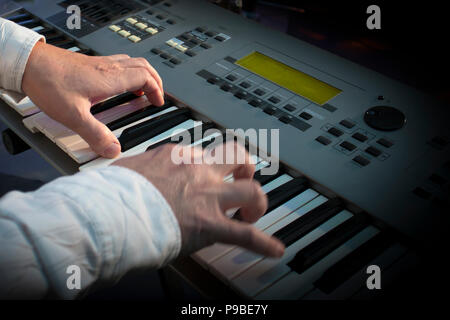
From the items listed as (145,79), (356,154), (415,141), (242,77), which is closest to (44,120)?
(145,79)

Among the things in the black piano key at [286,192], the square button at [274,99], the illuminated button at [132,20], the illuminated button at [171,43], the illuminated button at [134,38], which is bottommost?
the black piano key at [286,192]

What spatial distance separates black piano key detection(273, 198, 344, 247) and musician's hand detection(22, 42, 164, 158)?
1.35 feet

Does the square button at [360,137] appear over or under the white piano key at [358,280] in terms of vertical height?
over

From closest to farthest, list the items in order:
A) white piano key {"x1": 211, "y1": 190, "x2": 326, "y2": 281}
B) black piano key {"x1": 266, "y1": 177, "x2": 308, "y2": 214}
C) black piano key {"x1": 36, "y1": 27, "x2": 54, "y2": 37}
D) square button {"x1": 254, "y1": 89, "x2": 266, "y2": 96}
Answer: white piano key {"x1": 211, "y1": 190, "x2": 326, "y2": 281} < black piano key {"x1": 266, "y1": 177, "x2": 308, "y2": 214} < square button {"x1": 254, "y1": 89, "x2": 266, "y2": 96} < black piano key {"x1": 36, "y1": 27, "x2": 54, "y2": 37}

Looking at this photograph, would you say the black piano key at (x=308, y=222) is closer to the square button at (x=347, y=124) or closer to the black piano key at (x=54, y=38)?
the square button at (x=347, y=124)

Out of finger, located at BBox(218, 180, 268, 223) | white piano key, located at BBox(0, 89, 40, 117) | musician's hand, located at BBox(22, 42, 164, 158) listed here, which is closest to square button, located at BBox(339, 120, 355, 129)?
finger, located at BBox(218, 180, 268, 223)

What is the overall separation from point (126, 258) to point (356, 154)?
529 millimetres

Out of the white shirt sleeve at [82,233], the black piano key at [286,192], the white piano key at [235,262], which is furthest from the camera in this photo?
the black piano key at [286,192]

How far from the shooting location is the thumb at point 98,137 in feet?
3.24

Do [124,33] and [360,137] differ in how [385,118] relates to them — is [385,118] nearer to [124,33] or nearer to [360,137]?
[360,137]

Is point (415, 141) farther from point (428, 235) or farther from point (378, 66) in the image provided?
point (378, 66)

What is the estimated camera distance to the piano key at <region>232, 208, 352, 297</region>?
0.78 meters

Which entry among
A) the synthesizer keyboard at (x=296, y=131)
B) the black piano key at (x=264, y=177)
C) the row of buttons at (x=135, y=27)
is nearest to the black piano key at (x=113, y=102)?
the synthesizer keyboard at (x=296, y=131)

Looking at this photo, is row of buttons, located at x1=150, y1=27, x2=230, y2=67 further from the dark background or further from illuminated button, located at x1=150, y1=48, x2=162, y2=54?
the dark background
